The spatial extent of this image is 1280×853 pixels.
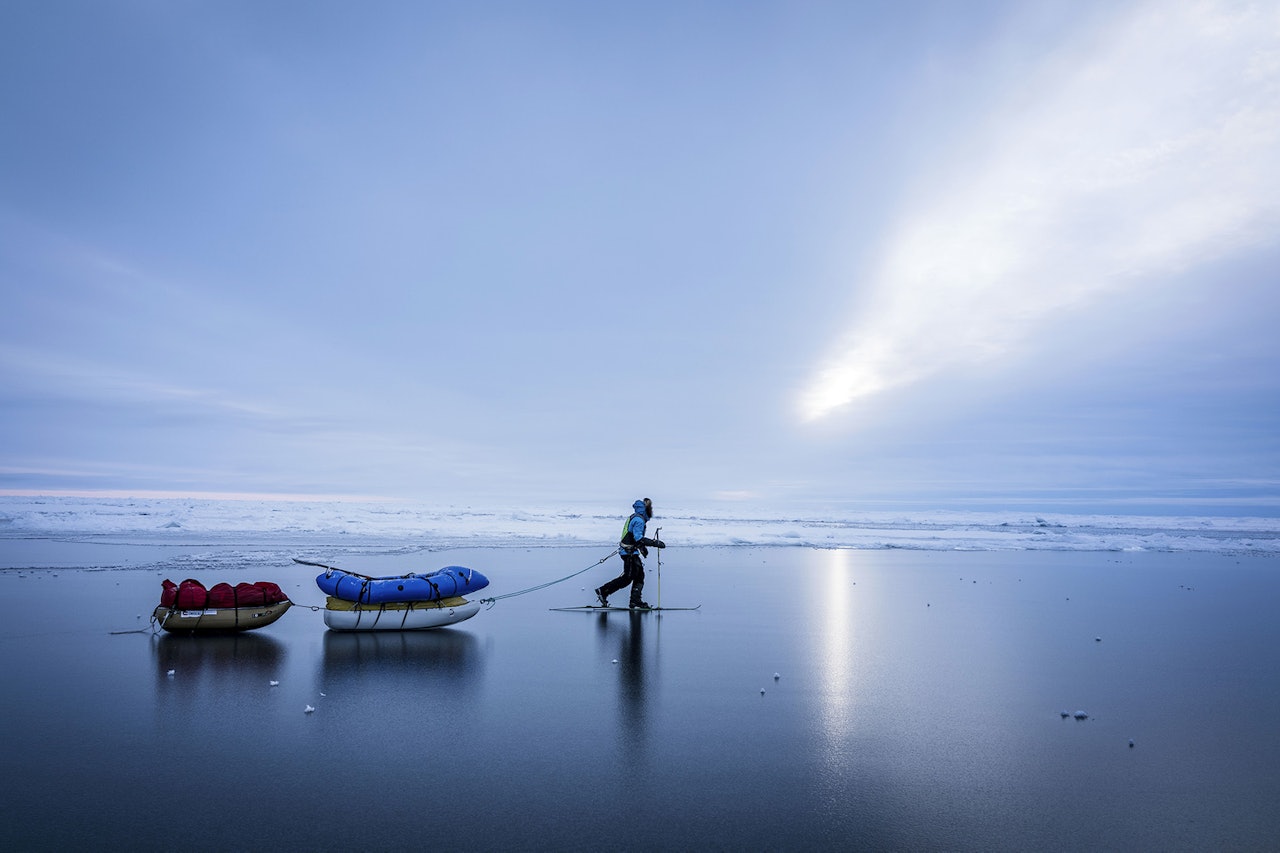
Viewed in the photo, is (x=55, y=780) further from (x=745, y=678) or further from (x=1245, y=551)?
(x=1245, y=551)

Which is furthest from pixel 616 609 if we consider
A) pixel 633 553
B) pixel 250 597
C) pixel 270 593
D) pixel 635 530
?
pixel 250 597

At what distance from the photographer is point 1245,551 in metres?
31.8

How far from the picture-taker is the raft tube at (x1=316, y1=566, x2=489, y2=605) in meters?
12.0

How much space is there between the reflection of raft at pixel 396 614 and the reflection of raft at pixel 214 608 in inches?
38.1

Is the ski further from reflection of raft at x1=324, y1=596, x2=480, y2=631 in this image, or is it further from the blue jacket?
reflection of raft at x1=324, y1=596, x2=480, y2=631

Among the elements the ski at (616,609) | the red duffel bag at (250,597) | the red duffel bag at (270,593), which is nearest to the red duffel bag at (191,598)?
the red duffel bag at (250,597)

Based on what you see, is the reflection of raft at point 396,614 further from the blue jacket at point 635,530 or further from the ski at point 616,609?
the blue jacket at point 635,530

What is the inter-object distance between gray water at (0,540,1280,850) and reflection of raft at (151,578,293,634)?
0.89 feet

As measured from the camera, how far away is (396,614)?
40.0 ft

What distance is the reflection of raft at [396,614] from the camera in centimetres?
1198

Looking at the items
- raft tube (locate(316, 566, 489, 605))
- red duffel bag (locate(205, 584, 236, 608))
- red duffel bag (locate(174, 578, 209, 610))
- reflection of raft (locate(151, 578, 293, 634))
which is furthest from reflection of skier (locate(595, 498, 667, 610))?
red duffel bag (locate(174, 578, 209, 610))

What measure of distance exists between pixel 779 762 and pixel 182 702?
6267mm

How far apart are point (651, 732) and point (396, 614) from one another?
670 cm

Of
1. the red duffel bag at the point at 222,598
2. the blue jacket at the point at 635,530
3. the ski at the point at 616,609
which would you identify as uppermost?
the blue jacket at the point at 635,530
